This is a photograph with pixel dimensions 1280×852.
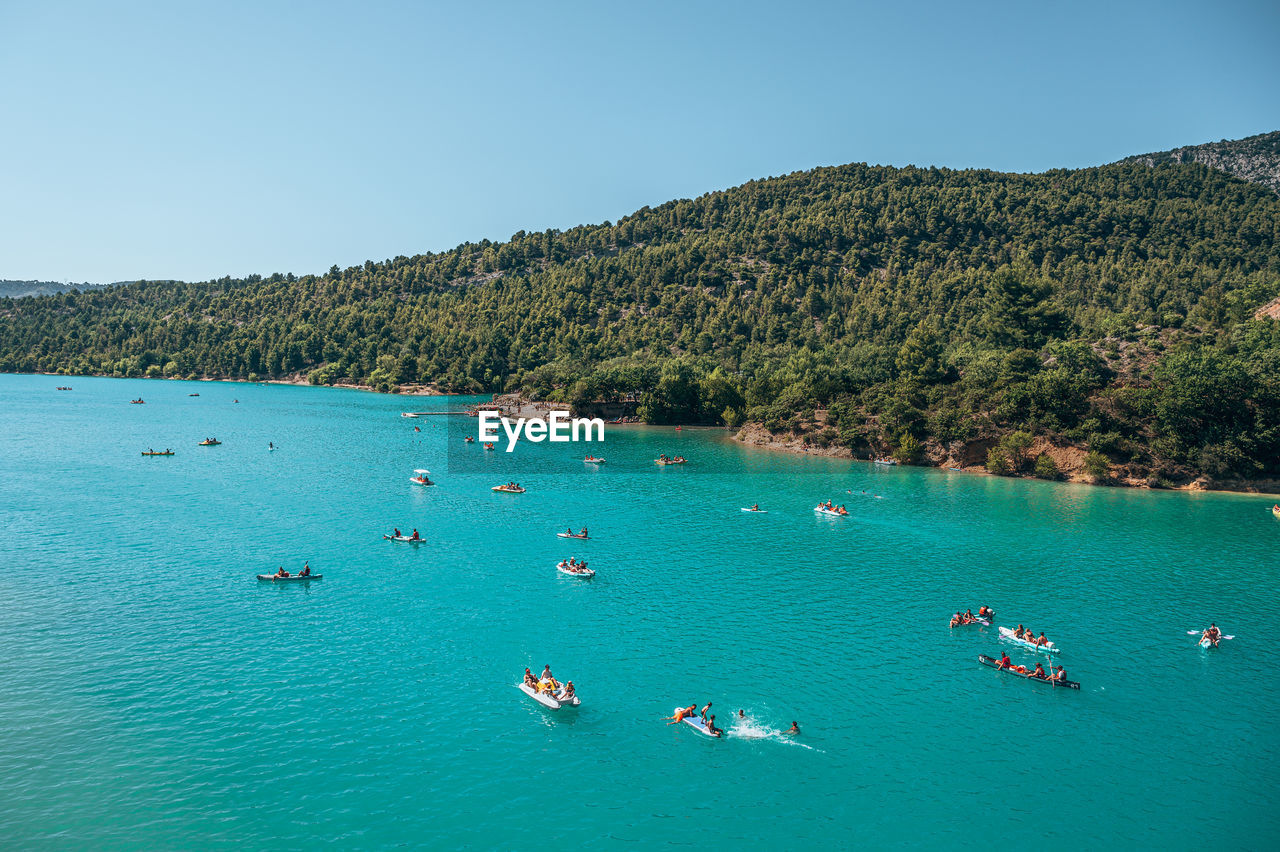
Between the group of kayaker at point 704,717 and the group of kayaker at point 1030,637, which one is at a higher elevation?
the group of kayaker at point 1030,637

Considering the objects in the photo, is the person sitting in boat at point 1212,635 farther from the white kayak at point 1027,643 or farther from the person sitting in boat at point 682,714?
the person sitting in boat at point 682,714

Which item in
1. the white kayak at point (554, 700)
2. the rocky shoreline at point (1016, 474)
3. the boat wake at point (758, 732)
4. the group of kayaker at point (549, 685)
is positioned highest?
the rocky shoreline at point (1016, 474)

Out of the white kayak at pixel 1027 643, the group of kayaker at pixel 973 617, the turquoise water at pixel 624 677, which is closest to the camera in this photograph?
the turquoise water at pixel 624 677

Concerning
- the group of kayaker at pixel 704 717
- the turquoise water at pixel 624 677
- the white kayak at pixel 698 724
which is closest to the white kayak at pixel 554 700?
the turquoise water at pixel 624 677

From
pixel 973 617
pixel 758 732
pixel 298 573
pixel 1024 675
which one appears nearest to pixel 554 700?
pixel 758 732

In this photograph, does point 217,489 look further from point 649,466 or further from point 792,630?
point 792,630

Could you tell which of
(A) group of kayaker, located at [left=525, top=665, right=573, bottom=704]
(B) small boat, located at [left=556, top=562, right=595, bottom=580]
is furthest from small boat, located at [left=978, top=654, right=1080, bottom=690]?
(B) small boat, located at [left=556, top=562, right=595, bottom=580]

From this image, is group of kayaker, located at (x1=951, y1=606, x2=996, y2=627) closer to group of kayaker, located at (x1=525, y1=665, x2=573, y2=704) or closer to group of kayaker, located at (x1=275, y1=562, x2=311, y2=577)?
group of kayaker, located at (x1=525, y1=665, x2=573, y2=704)
